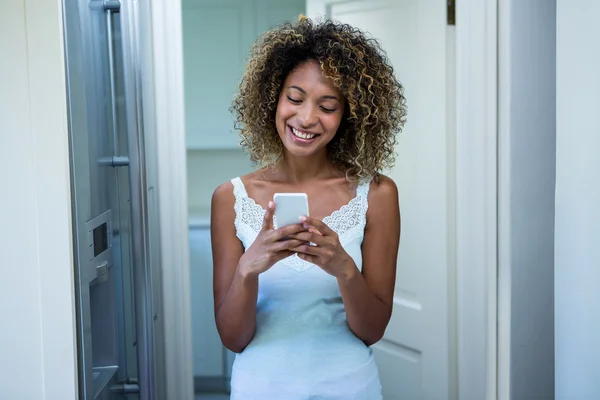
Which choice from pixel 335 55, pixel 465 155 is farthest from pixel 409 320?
pixel 335 55

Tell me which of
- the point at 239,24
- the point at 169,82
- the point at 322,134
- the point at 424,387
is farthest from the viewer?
the point at 239,24

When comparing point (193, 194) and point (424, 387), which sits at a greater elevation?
point (193, 194)

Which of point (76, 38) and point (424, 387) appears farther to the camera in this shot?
point (424, 387)

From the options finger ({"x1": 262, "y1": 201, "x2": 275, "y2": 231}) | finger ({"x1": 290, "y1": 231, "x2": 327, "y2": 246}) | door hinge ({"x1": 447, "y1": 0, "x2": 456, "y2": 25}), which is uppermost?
door hinge ({"x1": 447, "y1": 0, "x2": 456, "y2": 25})

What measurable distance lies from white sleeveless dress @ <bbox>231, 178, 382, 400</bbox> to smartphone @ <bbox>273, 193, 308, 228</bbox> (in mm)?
159

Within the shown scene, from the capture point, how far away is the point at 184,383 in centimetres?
223

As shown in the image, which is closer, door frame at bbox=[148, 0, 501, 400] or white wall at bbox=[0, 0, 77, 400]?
white wall at bbox=[0, 0, 77, 400]

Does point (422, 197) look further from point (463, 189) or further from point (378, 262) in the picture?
point (378, 262)

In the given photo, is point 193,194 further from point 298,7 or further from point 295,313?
point 295,313

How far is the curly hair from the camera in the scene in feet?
4.49

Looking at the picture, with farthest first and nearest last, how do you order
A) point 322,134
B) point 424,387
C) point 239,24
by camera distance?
1. point 239,24
2. point 424,387
3. point 322,134

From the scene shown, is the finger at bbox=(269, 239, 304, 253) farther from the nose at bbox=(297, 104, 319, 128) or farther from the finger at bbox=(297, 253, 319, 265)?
the nose at bbox=(297, 104, 319, 128)

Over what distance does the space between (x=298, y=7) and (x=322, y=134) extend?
2.11m

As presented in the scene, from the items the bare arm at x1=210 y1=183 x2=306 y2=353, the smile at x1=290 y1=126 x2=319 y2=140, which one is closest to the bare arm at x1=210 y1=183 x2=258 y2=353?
the bare arm at x1=210 y1=183 x2=306 y2=353
